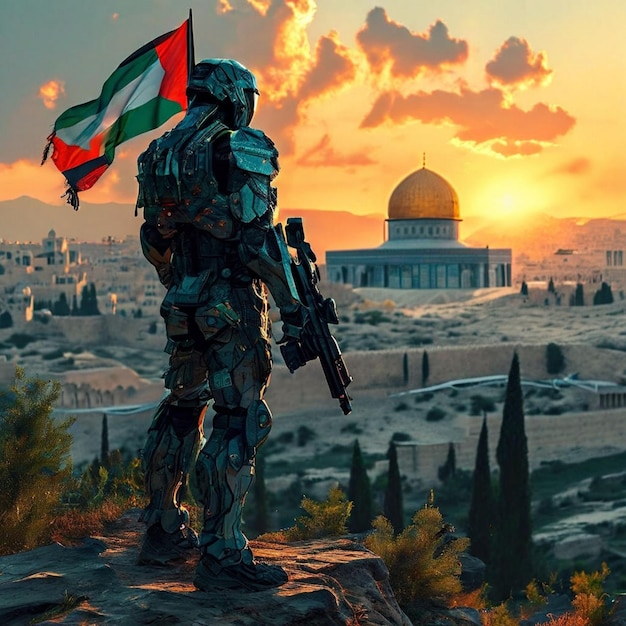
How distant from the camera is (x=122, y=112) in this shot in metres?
8.35

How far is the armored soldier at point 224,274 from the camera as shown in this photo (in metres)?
6.66

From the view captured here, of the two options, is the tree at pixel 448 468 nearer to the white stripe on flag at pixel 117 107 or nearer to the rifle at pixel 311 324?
the white stripe on flag at pixel 117 107

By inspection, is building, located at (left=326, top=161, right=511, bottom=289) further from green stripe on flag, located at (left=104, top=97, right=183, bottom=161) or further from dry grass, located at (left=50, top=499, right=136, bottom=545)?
green stripe on flag, located at (left=104, top=97, right=183, bottom=161)

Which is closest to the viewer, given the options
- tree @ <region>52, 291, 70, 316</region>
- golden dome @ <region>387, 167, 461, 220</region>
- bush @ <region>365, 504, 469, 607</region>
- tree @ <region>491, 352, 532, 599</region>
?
bush @ <region>365, 504, 469, 607</region>

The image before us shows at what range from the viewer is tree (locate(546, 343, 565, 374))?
5178cm

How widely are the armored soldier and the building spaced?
72550 millimetres

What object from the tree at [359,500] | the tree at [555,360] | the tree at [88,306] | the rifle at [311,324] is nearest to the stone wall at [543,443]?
the tree at [359,500]

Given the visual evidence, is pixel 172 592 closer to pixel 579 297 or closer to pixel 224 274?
pixel 224 274

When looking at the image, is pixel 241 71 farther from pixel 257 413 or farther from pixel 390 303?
pixel 390 303

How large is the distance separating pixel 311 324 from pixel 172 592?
5.77 ft

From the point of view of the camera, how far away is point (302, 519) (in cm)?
934

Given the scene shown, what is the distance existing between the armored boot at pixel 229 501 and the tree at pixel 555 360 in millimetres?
46353

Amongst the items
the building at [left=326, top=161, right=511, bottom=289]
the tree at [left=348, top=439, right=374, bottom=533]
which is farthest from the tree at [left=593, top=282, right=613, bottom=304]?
the tree at [left=348, top=439, right=374, bottom=533]

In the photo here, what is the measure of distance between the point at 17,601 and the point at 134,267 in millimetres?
91641
